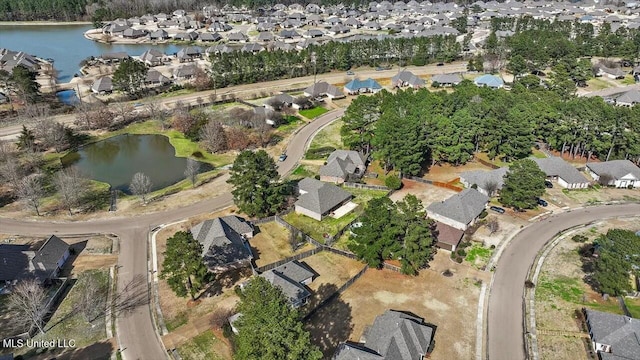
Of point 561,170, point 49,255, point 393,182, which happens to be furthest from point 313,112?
point 49,255

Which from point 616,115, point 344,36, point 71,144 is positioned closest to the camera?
point 616,115

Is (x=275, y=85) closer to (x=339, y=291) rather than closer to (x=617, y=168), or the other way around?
(x=617, y=168)

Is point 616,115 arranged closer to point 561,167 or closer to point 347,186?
point 561,167

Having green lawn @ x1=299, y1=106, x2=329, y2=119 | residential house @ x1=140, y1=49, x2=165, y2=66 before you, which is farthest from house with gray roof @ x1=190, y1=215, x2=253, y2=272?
residential house @ x1=140, y1=49, x2=165, y2=66

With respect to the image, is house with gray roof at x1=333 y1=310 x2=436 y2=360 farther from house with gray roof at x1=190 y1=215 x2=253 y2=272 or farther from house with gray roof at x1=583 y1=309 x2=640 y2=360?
house with gray roof at x1=190 y1=215 x2=253 y2=272

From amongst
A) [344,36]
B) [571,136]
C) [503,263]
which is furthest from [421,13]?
[503,263]
